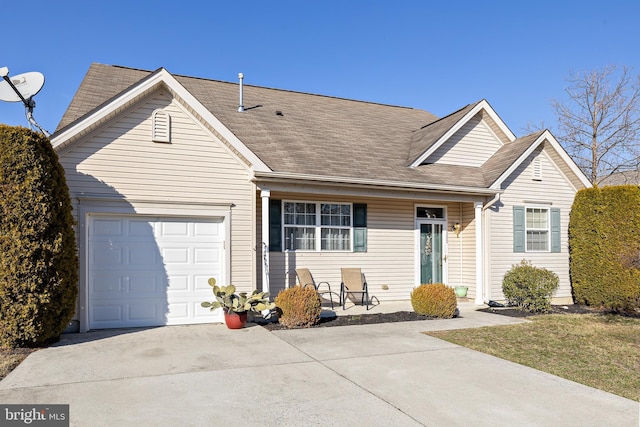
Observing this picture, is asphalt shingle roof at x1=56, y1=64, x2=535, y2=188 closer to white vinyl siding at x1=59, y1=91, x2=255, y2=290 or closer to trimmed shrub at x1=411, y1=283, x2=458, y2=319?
white vinyl siding at x1=59, y1=91, x2=255, y2=290

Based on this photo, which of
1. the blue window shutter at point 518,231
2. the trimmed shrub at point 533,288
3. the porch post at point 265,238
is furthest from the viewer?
the blue window shutter at point 518,231

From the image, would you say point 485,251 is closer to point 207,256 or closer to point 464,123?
point 464,123

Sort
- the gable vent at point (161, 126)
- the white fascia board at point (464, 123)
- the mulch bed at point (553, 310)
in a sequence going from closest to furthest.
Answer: the gable vent at point (161, 126), the mulch bed at point (553, 310), the white fascia board at point (464, 123)

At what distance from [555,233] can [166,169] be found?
33.5 ft

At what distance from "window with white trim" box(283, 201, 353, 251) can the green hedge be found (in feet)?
20.2

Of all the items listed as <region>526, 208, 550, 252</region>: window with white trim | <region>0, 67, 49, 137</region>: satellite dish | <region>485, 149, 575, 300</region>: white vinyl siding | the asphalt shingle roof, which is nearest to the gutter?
the asphalt shingle roof

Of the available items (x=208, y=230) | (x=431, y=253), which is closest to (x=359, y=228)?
(x=431, y=253)

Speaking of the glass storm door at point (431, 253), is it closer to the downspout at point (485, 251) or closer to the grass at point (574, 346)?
the downspout at point (485, 251)

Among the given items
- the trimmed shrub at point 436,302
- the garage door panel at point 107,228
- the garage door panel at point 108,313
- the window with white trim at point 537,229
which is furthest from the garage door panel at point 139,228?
the window with white trim at point 537,229

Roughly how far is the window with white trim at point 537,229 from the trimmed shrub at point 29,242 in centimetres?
1099

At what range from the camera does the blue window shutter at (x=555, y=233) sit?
12433mm

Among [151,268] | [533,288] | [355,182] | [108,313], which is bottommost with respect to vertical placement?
[108,313]

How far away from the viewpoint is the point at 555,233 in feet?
40.9

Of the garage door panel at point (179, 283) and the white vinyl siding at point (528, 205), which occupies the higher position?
the white vinyl siding at point (528, 205)
